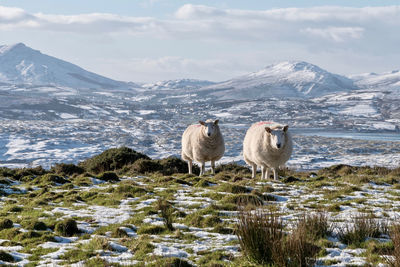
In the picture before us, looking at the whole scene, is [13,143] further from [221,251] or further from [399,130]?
[399,130]

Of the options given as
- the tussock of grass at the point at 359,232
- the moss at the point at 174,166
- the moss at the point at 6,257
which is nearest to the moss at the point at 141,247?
the moss at the point at 6,257

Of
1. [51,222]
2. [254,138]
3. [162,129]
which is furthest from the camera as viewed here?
[162,129]

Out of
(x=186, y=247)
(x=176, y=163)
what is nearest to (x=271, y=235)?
(x=186, y=247)

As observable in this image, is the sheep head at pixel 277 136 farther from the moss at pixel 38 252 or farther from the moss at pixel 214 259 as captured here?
the moss at pixel 38 252

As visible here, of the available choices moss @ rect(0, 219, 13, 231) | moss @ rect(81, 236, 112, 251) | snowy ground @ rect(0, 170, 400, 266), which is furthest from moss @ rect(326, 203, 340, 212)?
moss @ rect(0, 219, 13, 231)

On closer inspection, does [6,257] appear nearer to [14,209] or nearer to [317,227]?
[14,209]

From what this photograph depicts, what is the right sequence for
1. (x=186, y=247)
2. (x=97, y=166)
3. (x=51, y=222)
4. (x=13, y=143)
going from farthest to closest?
(x=13, y=143)
(x=97, y=166)
(x=51, y=222)
(x=186, y=247)

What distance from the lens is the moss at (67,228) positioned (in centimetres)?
948

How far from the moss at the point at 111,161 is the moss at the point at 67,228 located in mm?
13543

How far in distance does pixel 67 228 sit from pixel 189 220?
277cm

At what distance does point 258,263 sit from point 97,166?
18227mm

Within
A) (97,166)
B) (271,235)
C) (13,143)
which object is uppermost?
(271,235)

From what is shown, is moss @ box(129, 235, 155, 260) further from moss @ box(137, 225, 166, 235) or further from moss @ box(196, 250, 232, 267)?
moss @ box(196, 250, 232, 267)

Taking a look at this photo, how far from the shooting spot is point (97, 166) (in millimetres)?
23719
